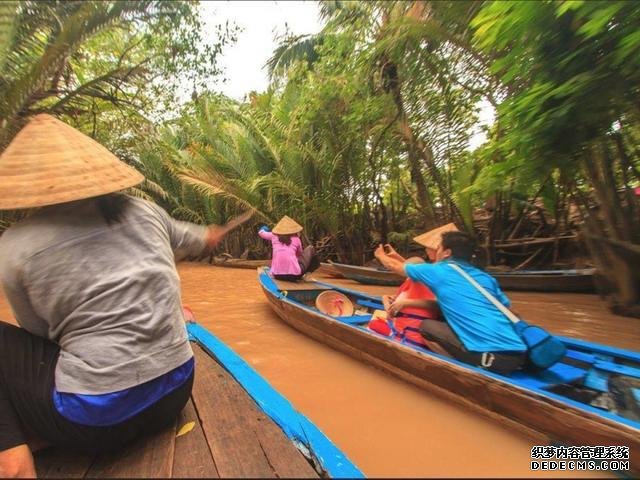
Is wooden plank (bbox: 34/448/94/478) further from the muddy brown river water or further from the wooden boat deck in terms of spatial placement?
the muddy brown river water

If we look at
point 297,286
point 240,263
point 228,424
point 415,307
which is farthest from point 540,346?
point 240,263

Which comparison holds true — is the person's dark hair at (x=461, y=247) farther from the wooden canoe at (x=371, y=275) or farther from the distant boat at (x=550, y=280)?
the wooden canoe at (x=371, y=275)

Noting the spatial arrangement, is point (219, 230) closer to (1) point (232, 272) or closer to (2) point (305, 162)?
(2) point (305, 162)

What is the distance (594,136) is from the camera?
311 centimetres

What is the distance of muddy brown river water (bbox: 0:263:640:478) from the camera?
87cm

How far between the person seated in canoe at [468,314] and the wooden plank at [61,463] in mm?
1940

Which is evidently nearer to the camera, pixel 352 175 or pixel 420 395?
pixel 420 395

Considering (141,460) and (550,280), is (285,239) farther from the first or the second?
(141,460)

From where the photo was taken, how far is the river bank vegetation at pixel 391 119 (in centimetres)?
283

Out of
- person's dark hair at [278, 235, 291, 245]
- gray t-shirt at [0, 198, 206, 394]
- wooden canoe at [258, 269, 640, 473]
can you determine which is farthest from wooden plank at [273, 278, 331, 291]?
gray t-shirt at [0, 198, 206, 394]

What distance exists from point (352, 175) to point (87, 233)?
8519 mm

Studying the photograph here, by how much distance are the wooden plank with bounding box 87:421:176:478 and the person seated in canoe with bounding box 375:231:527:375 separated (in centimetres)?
171

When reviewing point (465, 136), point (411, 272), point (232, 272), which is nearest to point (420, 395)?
point (411, 272)

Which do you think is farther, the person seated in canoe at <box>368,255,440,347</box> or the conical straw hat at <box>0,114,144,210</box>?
the person seated in canoe at <box>368,255,440,347</box>
